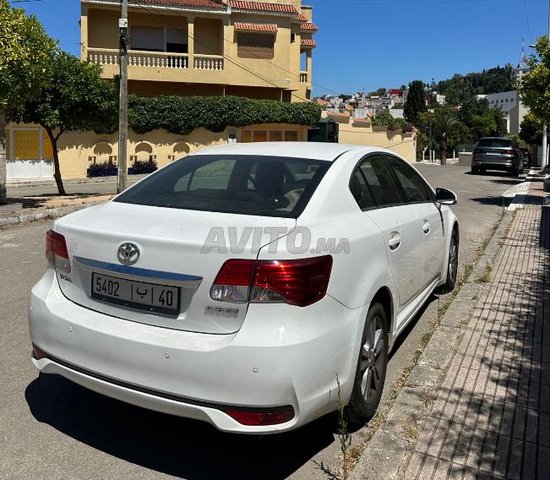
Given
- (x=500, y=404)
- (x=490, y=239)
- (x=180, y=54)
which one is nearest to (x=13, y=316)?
(x=500, y=404)

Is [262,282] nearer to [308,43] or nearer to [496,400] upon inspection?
[496,400]

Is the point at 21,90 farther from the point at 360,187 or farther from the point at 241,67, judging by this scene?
the point at 241,67

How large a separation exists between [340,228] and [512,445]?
59.4 inches

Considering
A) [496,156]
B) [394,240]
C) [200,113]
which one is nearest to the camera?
[394,240]

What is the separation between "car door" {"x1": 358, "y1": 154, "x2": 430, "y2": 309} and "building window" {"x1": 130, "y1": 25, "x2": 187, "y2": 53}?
2937 centimetres

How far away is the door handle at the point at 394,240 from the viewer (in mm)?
3640

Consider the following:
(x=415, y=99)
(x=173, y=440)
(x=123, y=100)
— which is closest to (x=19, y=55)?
(x=123, y=100)

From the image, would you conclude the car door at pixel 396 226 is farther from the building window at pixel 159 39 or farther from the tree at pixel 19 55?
the building window at pixel 159 39

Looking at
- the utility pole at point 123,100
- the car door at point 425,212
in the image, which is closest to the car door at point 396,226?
the car door at point 425,212

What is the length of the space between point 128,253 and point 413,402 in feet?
6.54

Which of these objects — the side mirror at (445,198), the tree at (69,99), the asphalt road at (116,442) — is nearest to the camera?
the asphalt road at (116,442)

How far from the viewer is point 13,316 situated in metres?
5.11

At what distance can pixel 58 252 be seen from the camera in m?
3.13

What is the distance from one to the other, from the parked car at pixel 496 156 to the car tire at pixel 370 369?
22.4m
